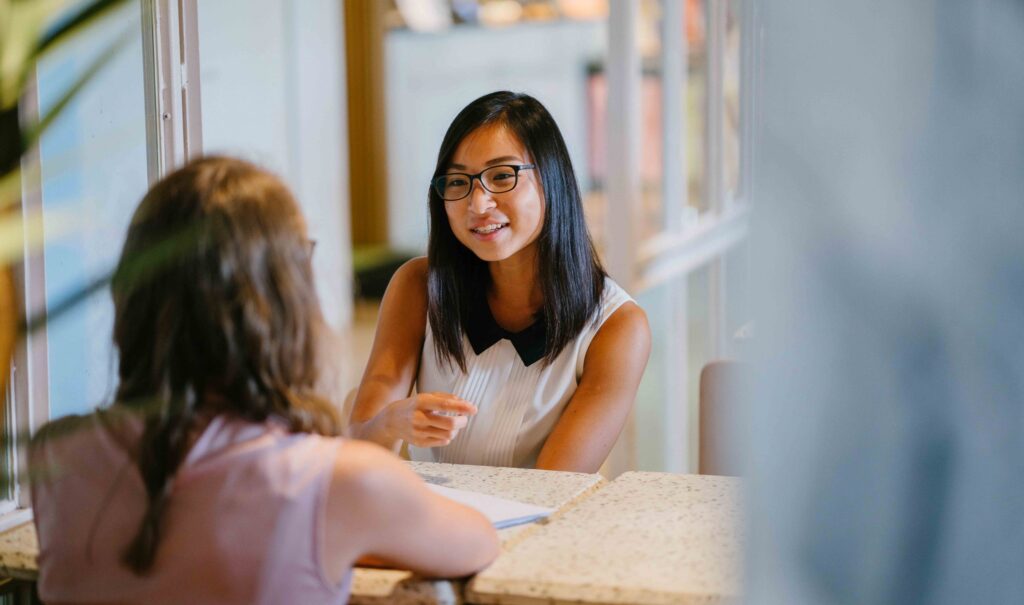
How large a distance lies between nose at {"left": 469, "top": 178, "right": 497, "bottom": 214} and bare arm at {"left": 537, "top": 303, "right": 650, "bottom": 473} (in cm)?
34

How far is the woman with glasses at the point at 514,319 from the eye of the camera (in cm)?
195

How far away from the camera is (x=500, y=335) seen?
205 cm

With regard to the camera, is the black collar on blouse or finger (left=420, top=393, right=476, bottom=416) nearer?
finger (left=420, top=393, right=476, bottom=416)

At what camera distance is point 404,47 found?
923cm

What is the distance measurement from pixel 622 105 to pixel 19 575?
2.67m

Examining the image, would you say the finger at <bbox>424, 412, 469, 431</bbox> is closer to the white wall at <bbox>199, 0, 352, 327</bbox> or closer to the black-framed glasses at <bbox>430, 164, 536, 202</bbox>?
the black-framed glasses at <bbox>430, 164, 536, 202</bbox>

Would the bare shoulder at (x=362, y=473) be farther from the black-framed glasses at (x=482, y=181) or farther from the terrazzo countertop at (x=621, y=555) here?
the black-framed glasses at (x=482, y=181)

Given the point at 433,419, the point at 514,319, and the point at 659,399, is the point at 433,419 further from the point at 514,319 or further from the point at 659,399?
the point at 659,399

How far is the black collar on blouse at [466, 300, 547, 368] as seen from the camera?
200 cm

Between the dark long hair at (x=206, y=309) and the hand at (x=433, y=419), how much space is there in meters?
0.54

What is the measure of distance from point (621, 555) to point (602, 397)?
0.72 m

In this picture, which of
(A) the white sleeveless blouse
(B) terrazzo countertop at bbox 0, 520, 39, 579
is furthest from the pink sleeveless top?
(A) the white sleeveless blouse

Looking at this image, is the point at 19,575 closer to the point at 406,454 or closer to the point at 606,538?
the point at 606,538

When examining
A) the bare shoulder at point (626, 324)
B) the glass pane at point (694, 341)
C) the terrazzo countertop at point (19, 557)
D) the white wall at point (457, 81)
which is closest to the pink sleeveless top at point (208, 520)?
the terrazzo countertop at point (19, 557)
